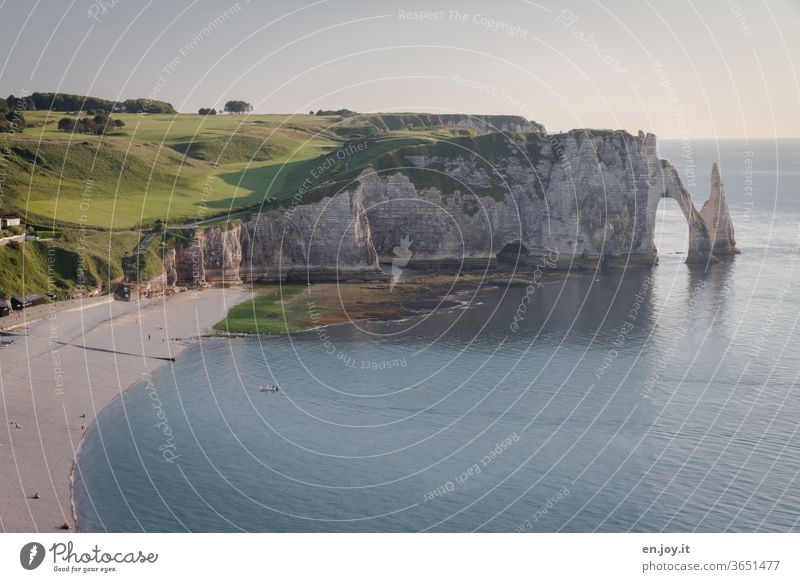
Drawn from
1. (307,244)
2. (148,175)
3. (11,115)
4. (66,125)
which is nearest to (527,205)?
(307,244)

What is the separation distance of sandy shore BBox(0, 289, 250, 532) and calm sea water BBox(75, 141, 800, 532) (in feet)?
6.19

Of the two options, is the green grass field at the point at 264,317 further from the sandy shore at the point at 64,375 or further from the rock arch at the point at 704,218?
the rock arch at the point at 704,218

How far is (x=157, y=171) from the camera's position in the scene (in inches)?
5295

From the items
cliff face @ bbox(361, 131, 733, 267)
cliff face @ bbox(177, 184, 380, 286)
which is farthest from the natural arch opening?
cliff face @ bbox(177, 184, 380, 286)

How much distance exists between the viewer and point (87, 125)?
14338cm

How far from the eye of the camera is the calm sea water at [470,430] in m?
52.2

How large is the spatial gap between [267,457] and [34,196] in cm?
6892

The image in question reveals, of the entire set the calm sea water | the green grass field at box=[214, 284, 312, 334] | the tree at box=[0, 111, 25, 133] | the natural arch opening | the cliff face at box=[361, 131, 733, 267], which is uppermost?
the tree at box=[0, 111, 25, 133]

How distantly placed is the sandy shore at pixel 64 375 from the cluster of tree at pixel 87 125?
49752 mm

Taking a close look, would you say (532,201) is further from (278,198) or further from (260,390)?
(260,390)

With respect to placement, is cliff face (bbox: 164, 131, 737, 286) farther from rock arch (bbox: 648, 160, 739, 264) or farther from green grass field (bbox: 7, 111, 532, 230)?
green grass field (bbox: 7, 111, 532, 230)

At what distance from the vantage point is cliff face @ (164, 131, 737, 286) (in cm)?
12762

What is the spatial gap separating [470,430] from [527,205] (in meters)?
71.7

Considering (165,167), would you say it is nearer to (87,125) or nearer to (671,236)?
(87,125)
